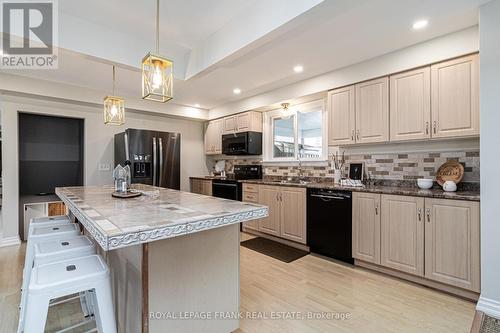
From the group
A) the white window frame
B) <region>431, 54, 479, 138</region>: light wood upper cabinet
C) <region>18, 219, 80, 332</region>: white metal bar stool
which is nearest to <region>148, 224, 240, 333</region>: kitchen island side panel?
<region>18, 219, 80, 332</region>: white metal bar stool

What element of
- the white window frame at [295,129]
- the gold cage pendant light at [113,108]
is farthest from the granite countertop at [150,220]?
the white window frame at [295,129]

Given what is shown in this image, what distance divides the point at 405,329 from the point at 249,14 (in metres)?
2.84

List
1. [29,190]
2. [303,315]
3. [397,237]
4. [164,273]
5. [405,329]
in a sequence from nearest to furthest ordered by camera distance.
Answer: [164,273]
[405,329]
[303,315]
[397,237]
[29,190]

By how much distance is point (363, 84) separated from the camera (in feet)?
10.1

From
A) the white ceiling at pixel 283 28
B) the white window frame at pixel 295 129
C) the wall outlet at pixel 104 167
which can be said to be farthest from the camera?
the wall outlet at pixel 104 167

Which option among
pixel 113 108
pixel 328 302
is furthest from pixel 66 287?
pixel 113 108

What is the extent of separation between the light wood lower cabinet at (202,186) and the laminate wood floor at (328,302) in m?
2.36

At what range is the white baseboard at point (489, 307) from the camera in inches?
73.7

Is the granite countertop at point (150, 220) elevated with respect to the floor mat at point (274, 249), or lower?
elevated

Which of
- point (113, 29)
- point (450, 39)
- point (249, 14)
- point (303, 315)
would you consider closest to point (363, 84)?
point (450, 39)

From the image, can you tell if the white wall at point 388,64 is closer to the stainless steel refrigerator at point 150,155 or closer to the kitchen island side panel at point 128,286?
the stainless steel refrigerator at point 150,155

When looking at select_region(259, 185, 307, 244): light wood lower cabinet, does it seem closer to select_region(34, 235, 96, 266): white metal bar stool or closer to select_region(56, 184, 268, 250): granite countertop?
select_region(56, 184, 268, 250): granite countertop

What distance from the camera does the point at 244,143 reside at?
4617 millimetres

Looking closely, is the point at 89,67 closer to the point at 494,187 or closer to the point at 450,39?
the point at 450,39
